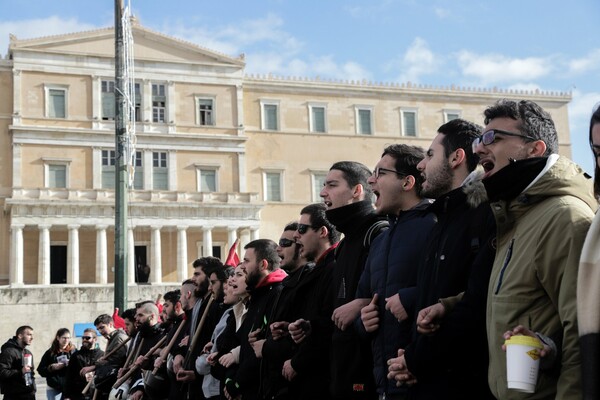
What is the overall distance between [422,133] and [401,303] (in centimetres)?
4643

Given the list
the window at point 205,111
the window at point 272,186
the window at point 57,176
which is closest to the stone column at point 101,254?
the window at point 57,176

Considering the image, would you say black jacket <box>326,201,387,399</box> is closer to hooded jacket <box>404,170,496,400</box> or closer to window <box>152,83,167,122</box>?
hooded jacket <box>404,170,496,400</box>

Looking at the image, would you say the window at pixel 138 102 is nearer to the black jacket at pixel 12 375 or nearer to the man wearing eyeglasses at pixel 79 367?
the black jacket at pixel 12 375

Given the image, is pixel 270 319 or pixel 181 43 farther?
pixel 181 43

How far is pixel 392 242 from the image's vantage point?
4.28 m

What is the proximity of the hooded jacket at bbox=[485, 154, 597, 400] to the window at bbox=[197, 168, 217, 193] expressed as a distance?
41564 mm

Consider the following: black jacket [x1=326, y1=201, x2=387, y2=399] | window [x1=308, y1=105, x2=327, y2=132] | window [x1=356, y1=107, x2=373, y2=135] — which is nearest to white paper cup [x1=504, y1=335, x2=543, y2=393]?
black jacket [x1=326, y1=201, x2=387, y2=399]

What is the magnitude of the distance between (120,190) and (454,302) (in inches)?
427

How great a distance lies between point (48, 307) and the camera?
34688mm

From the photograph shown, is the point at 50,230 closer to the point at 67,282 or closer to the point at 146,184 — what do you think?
the point at 67,282

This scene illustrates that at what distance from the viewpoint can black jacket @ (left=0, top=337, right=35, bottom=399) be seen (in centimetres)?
1095

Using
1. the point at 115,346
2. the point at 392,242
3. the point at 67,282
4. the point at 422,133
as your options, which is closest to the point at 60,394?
the point at 115,346

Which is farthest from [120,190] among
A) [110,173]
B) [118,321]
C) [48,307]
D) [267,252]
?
[110,173]

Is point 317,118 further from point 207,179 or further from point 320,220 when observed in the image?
point 320,220
